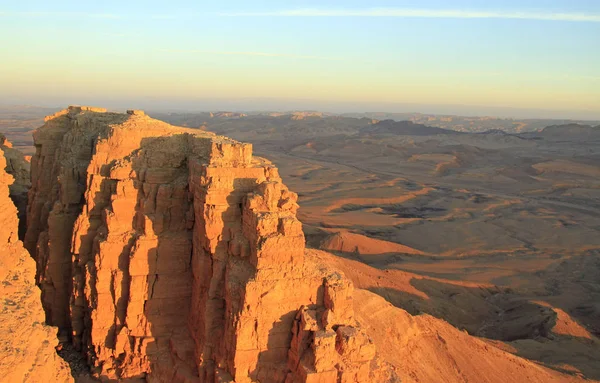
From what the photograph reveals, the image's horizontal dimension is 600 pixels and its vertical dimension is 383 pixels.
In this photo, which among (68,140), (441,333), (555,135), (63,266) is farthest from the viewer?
(555,135)

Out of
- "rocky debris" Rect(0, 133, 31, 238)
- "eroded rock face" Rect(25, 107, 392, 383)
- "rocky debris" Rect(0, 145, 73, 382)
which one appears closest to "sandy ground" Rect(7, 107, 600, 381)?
"eroded rock face" Rect(25, 107, 392, 383)

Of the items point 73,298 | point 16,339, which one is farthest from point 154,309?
point 16,339

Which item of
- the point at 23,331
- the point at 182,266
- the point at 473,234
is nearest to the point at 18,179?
the point at 182,266

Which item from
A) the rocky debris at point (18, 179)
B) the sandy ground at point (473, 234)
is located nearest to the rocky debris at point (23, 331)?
the rocky debris at point (18, 179)

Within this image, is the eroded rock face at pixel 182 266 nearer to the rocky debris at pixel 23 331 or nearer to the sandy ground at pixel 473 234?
the rocky debris at pixel 23 331

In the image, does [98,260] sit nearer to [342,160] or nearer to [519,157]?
[342,160]

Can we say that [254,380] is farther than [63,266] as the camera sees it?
No

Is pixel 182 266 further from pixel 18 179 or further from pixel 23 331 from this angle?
pixel 18 179
